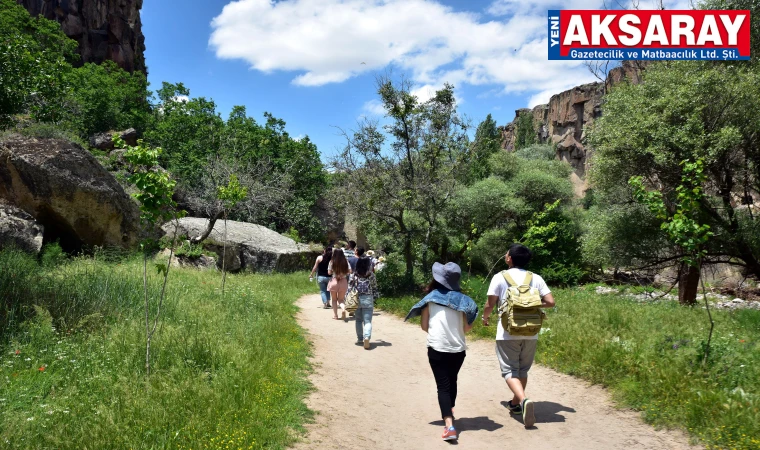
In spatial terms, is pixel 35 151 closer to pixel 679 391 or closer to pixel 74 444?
pixel 74 444

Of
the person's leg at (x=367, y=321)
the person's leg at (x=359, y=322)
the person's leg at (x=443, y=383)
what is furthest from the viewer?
the person's leg at (x=359, y=322)

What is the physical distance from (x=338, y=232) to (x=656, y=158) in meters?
26.7

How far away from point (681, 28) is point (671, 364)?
1271cm

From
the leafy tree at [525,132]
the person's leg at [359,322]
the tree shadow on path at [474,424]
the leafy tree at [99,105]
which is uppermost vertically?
the leafy tree at [525,132]

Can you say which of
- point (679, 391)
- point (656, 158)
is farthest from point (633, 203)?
point (679, 391)

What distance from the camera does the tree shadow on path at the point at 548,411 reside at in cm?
548

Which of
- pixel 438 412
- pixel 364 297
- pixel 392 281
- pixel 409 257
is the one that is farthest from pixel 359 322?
pixel 409 257

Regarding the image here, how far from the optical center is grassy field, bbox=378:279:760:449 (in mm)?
4730

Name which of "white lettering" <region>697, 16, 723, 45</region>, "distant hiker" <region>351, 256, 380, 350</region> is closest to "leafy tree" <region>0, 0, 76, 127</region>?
"distant hiker" <region>351, 256, 380, 350</region>

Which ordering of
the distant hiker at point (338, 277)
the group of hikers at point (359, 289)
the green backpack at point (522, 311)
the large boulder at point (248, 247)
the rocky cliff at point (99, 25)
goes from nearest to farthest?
the green backpack at point (522, 311)
the group of hikers at point (359, 289)
the distant hiker at point (338, 277)
the large boulder at point (248, 247)
the rocky cliff at point (99, 25)

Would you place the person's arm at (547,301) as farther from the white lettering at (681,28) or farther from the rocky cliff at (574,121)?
the rocky cliff at (574,121)

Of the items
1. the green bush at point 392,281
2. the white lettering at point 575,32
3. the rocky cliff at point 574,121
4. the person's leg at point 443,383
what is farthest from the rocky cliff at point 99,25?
the person's leg at point 443,383

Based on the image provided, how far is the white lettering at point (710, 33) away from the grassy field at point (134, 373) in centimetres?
1437

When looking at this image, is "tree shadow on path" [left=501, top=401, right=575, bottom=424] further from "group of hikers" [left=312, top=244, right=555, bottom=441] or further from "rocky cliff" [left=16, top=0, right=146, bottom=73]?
"rocky cliff" [left=16, top=0, right=146, bottom=73]
